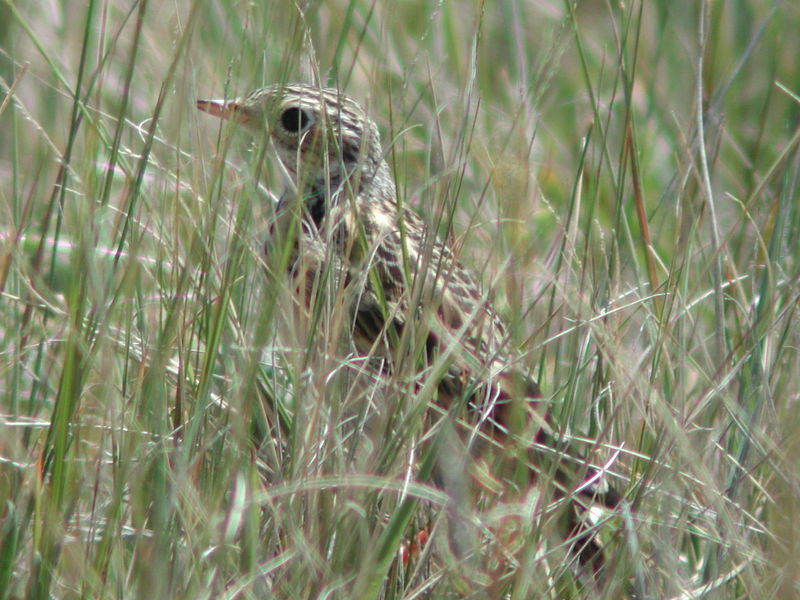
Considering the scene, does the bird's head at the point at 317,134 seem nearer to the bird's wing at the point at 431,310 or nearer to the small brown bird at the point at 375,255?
the small brown bird at the point at 375,255

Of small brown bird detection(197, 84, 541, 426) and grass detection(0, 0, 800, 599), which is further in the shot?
small brown bird detection(197, 84, 541, 426)

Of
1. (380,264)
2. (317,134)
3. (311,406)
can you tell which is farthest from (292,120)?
(311,406)

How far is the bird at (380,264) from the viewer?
6.59ft

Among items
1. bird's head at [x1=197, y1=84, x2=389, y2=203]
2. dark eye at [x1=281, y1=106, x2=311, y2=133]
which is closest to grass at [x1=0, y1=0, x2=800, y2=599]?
bird's head at [x1=197, y1=84, x2=389, y2=203]

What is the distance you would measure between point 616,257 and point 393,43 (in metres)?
1.77

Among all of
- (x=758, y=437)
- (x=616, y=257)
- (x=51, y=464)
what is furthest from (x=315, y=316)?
(x=758, y=437)

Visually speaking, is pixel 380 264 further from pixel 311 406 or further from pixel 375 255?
pixel 311 406

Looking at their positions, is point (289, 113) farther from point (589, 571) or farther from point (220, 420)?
point (589, 571)

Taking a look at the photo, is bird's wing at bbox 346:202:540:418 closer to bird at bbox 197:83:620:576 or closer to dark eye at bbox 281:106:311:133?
bird at bbox 197:83:620:576

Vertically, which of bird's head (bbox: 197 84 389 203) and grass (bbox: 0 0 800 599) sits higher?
bird's head (bbox: 197 84 389 203)

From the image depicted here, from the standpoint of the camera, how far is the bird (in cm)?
201

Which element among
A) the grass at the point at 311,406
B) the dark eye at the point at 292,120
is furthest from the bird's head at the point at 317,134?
the grass at the point at 311,406

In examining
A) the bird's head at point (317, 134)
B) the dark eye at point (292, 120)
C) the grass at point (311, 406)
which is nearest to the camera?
the grass at point (311, 406)

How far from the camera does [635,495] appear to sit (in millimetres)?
2035
